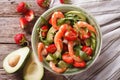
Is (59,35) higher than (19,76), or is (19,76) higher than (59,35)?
(59,35)

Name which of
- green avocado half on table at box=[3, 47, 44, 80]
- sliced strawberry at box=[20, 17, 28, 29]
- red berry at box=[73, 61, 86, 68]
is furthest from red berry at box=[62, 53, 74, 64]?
sliced strawberry at box=[20, 17, 28, 29]

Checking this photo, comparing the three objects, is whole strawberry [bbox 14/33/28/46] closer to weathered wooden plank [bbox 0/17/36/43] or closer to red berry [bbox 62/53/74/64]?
weathered wooden plank [bbox 0/17/36/43]

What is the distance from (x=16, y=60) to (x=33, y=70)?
0.07m

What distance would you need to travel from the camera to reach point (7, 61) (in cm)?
129

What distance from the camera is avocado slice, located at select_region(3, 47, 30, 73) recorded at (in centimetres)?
126

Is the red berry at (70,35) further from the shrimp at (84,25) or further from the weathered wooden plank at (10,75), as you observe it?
the weathered wooden plank at (10,75)

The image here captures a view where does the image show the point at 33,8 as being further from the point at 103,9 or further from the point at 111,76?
the point at 111,76

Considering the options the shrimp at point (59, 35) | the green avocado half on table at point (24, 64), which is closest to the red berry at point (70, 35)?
the shrimp at point (59, 35)

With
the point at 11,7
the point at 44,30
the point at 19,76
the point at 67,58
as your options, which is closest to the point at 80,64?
the point at 67,58

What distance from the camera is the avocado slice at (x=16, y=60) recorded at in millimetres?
1261

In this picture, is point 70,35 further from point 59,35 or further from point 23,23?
point 23,23

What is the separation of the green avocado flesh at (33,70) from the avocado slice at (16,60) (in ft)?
0.11

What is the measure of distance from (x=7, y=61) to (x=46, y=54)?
177 mm

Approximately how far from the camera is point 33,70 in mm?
1283
